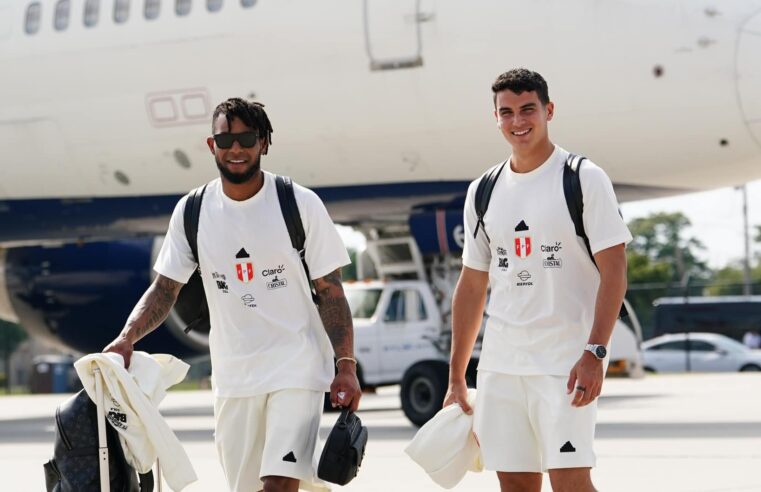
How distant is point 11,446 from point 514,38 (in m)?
5.28

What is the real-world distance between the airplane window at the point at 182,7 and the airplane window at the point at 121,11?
60 cm

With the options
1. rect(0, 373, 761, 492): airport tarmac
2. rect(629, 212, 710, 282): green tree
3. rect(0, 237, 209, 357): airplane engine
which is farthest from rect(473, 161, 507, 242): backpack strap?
rect(629, 212, 710, 282): green tree

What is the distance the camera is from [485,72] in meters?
12.9

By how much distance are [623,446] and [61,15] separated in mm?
7573

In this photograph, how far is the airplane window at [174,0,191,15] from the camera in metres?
14.2

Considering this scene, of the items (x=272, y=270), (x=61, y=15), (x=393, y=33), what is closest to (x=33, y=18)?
(x=61, y=15)

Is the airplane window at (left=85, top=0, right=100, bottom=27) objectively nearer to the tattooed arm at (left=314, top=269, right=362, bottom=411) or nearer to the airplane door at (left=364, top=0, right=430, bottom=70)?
the airplane door at (left=364, top=0, right=430, bottom=70)

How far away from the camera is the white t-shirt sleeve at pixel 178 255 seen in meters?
5.34

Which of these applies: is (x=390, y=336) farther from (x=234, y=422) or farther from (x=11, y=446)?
(x=234, y=422)

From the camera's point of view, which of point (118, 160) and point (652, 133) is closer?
point (652, 133)

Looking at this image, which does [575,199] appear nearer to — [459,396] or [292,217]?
[459,396]

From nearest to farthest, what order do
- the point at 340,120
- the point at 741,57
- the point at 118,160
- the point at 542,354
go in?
the point at 542,354, the point at 741,57, the point at 340,120, the point at 118,160

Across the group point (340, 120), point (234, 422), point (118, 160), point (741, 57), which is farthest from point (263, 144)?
point (118, 160)

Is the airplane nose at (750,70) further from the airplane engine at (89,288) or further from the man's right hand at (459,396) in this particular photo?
the man's right hand at (459,396)
